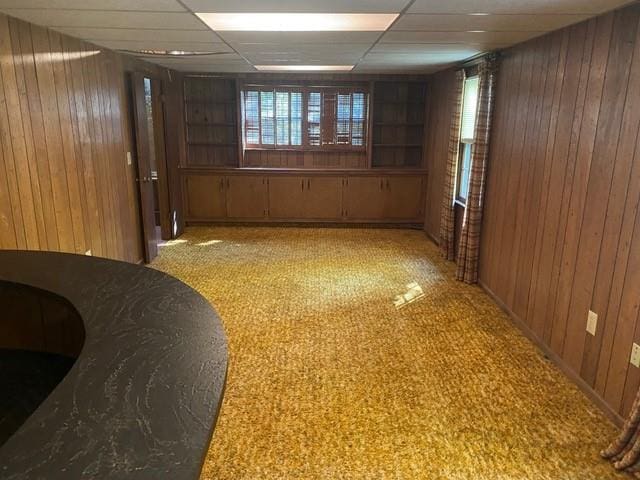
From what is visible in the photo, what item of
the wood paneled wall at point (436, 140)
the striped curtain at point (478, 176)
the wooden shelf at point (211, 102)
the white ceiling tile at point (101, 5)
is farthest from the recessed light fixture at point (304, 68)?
the white ceiling tile at point (101, 5)

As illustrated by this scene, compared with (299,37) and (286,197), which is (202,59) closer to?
(299,37)

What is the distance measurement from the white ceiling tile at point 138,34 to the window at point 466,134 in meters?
2.73

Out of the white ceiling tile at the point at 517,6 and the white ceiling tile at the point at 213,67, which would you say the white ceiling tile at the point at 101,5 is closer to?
the white ceiling tile at the point at 517,6

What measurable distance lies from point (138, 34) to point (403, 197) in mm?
4313

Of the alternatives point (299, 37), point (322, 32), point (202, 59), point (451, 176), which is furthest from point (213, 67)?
point (451, 176)

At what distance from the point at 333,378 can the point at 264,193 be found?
4.23m

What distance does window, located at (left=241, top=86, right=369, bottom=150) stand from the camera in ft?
21.7

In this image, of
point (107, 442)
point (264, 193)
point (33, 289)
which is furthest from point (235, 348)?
point (264, 193)

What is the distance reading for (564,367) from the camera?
2975mm

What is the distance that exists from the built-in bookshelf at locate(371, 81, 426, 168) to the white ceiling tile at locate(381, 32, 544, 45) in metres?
3.16

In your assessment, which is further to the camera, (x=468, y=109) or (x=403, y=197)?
(x=403, y=197)

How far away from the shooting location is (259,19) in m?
2.85

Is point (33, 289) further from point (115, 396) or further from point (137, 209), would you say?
point (137, 209)

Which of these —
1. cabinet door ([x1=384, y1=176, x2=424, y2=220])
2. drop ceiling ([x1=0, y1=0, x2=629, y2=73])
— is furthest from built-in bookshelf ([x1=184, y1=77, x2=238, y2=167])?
cabinet door ([x1=384, y1=176, x2=424, y2=220])
